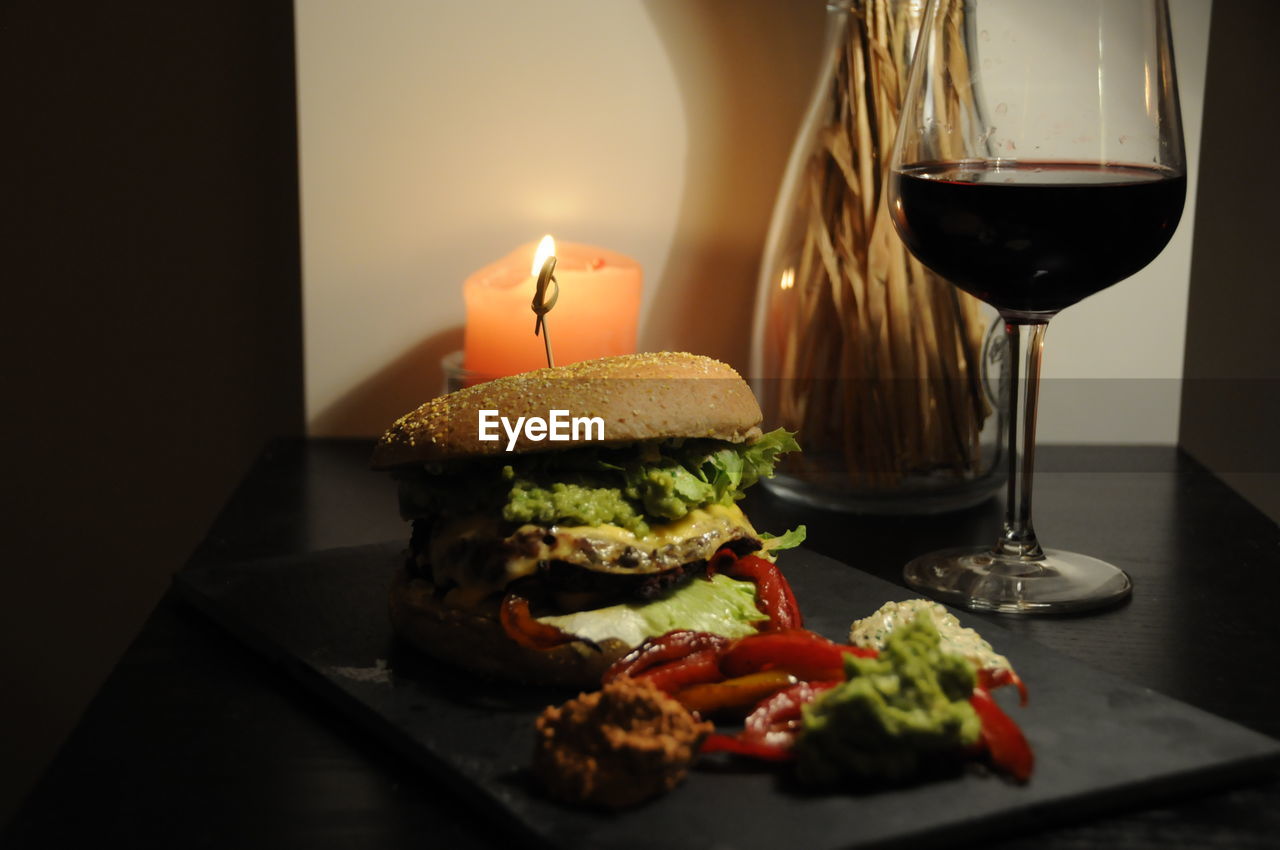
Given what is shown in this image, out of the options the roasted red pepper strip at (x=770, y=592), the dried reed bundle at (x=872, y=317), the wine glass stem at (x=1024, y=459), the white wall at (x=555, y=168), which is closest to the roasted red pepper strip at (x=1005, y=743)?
the roasted red pepper strip at (x=770, y=592)

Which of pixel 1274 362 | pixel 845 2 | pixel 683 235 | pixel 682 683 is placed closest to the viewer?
pixel 682 683

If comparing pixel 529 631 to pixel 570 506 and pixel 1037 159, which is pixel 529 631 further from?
pixel 1037 159

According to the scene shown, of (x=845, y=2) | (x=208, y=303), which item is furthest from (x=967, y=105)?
(x=208, y=303)

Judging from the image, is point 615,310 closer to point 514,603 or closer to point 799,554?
point 799,554

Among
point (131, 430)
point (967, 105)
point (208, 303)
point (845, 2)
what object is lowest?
point (131, 430)

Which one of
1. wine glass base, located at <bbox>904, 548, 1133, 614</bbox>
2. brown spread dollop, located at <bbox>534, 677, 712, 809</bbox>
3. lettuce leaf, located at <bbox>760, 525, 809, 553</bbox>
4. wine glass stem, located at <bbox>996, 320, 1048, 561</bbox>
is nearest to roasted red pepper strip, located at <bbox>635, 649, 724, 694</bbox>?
brown spread dollop, located at <bbox>534, 677, 712, 809</bbox>

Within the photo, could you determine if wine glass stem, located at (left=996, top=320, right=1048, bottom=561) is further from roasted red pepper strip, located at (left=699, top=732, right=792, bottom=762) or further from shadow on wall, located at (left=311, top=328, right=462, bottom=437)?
shadow on wall, located at (left=311, top=328, right=462, bottom=437)
